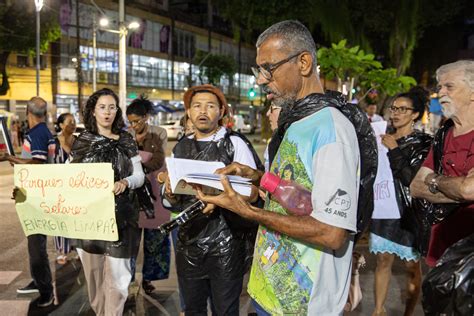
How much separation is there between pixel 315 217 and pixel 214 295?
162 centimetres

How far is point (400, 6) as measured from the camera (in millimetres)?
19125

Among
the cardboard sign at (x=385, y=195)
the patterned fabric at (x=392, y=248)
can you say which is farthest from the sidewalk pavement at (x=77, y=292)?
the cardboard sign at (x=385, y=195)

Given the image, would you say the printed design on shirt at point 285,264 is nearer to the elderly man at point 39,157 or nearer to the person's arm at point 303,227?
the person's arm at point 303,227

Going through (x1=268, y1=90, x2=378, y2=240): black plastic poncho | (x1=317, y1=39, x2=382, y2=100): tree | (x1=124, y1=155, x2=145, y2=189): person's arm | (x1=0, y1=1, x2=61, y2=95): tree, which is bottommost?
(x1=124, y1=155, x2=145, y2=189): person's arm

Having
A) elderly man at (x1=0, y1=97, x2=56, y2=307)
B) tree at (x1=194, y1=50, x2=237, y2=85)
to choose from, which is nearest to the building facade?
tree at (x1=194, y1=50, x2=237, y2=85)

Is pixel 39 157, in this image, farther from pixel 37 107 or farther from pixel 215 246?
pixel 215 246

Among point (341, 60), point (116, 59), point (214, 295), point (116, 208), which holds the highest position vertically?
point (116, 59)

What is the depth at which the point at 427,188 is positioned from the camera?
274 centimetres

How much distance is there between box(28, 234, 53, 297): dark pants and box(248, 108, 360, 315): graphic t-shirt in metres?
3.32

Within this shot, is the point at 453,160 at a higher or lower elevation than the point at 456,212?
higher

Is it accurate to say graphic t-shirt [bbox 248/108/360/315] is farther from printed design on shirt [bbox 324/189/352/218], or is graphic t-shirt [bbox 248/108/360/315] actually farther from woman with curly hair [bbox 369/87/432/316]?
woman with curly hair [bbox 369/87/432/316]

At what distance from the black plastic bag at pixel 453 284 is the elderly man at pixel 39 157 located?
3.83 metres

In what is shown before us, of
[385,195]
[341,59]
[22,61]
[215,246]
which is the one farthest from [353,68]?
[22,61]

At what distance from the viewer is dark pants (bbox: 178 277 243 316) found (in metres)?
3.10
